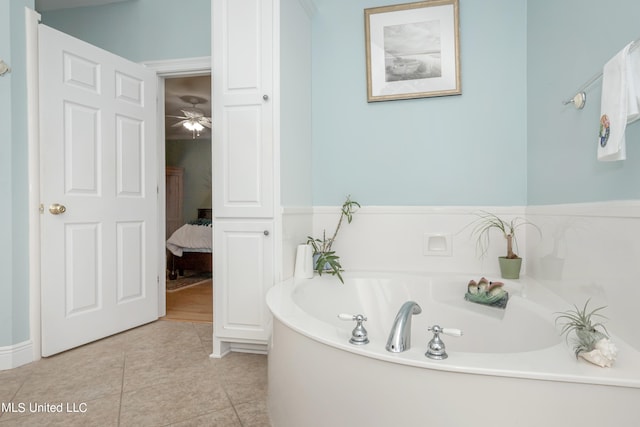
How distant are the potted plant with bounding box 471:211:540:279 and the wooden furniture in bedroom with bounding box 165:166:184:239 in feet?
21.2

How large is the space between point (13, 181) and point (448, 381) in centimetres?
250

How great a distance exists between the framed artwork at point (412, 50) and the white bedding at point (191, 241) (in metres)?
3.18

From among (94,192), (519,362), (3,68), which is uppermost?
(3,68)

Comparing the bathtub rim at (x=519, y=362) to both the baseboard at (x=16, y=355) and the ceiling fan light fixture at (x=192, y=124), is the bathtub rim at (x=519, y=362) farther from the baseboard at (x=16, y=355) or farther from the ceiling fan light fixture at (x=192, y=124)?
the ceiling fan light fixture at (x=192, y=124)

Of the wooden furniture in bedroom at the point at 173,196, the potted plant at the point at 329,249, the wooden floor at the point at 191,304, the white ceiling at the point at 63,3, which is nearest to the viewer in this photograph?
the potted plant at the point at 329,249

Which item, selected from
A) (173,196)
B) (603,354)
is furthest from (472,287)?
(173,196)

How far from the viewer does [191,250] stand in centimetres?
496

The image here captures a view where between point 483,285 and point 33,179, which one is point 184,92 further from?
point 483,285

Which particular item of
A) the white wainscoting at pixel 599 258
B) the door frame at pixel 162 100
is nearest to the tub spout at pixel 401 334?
the white wainscoting at pixel 599 258

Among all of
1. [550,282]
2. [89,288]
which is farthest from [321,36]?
[89,288]

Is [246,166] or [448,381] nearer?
[448,381]

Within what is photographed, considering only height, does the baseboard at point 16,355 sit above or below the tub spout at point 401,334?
below

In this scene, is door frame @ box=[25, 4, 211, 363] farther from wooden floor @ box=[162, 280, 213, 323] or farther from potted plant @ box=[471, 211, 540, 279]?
potted plant @ box=[471, 211, 540, 279]

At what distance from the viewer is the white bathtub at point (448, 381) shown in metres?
0.89
